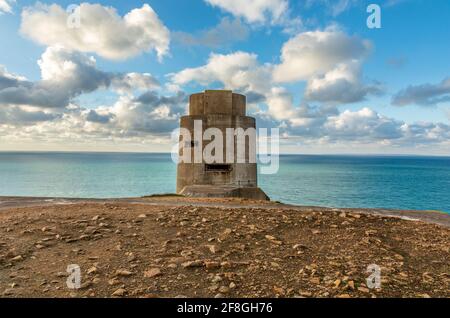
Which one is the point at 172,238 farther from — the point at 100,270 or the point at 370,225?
the point at 370,225

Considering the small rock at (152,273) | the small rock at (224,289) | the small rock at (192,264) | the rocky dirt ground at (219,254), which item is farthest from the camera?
the small rock at (192,264)

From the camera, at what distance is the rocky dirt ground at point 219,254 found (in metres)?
4.46

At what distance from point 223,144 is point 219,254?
12.0 metres

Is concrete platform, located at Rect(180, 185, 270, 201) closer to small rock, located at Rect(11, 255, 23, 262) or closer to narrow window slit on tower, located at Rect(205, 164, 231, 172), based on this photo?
narrow window slit on tower, located at Rect(205, 164, 231, 172)

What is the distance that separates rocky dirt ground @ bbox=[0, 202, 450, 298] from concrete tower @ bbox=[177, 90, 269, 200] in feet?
27.4

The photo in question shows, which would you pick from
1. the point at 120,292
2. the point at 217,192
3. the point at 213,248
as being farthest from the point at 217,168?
the point at 120,292

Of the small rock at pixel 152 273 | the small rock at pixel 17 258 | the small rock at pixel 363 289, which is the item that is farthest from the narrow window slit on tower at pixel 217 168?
the small rock at pixel 363 289

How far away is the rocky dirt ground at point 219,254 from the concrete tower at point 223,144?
8352 mm

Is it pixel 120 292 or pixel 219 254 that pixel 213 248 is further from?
pixel 120 292

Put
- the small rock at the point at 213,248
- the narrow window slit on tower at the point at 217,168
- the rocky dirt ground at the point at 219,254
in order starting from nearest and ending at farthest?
the rocky dirt ground at the point at 219,254 < the small rock at the point at 213,248 < the narrow window slit on tower at the point at 217,168

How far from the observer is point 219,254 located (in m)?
5.78

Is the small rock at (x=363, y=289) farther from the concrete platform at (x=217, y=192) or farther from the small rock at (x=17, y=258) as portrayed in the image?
the concrete platform at (x=217, y=192)

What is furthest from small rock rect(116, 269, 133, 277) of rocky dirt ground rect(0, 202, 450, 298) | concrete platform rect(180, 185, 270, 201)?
concrete platform rect(180, 185, 270, 201)
